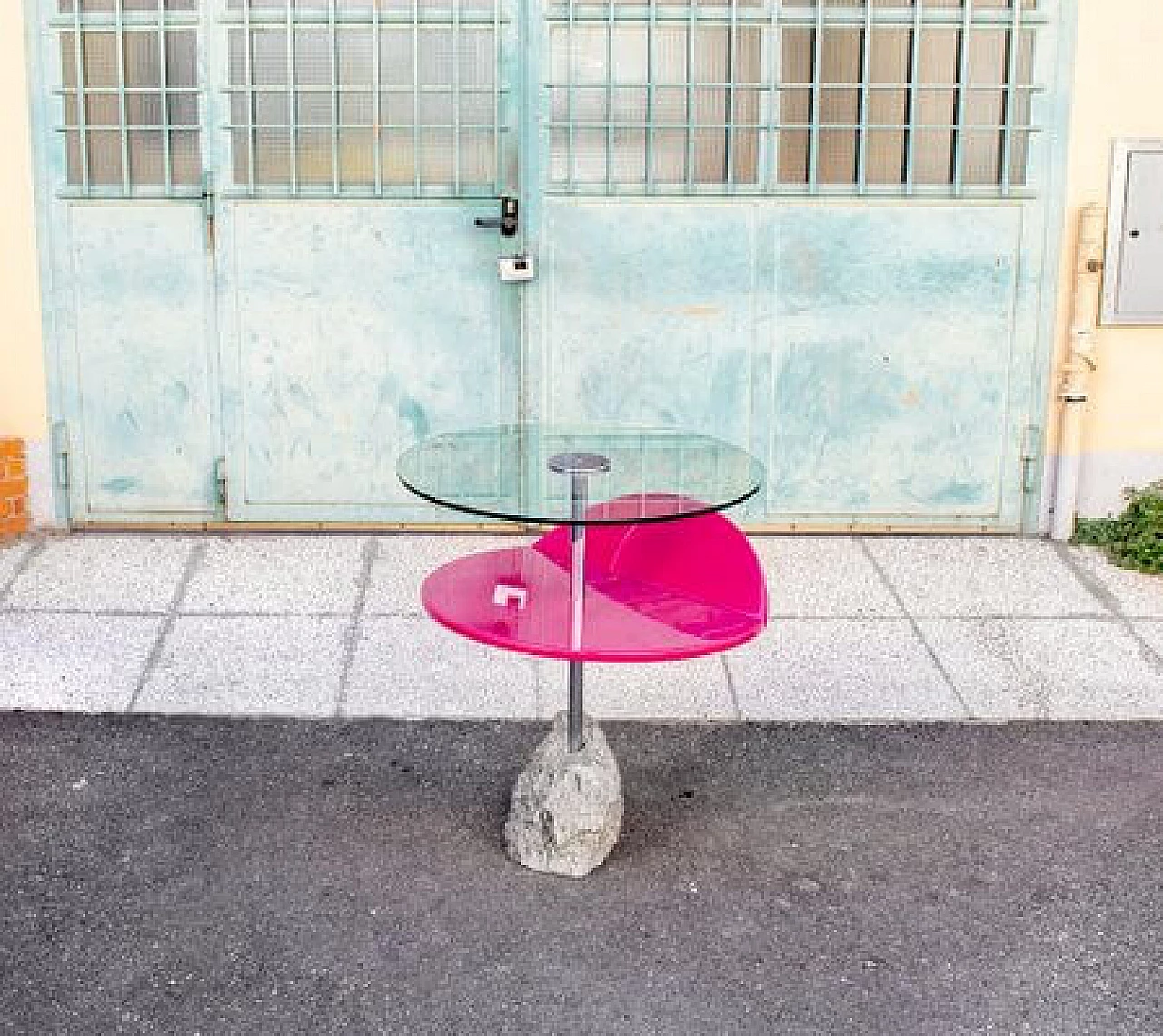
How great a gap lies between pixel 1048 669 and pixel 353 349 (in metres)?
3.04

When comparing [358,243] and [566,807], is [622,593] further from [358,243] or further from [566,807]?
[358,243]

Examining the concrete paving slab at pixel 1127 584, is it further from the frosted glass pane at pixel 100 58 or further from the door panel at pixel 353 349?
the frosted glass pane at pixel 100 58

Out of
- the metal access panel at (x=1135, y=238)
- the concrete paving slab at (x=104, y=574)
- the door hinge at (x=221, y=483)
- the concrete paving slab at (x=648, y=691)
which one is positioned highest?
the metal access panel at (x=1135, y=238)

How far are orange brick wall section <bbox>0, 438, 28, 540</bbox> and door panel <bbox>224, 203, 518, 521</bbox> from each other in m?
0.89

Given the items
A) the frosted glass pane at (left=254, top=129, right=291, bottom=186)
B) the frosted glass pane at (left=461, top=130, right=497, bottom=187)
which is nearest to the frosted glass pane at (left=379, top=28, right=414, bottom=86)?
the frosted glass pane at (left=461, top=130, right=497, bottom=187)

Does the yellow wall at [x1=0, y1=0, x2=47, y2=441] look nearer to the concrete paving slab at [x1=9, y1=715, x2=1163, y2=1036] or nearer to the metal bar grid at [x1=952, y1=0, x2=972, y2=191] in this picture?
the concrete paving slab at [x1=9, y1=715, x2=1163, y2=1036]

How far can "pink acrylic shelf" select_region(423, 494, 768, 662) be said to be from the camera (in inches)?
160

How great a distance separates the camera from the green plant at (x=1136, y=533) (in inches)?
260

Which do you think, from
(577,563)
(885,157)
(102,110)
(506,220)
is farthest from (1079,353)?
(102,110)

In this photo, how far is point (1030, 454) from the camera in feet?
22.2

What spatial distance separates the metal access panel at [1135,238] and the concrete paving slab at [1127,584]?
98 centimetres

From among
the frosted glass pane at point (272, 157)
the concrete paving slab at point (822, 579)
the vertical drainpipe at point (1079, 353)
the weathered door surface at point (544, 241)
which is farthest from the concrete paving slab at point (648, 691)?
the frosted glass pane at point (272, 157)

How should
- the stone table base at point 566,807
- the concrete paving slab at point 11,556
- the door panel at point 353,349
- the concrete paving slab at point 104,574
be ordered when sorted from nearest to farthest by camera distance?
1. the stone table base at point 566,807
2. the concrete paving slab at point 104,574
3. the concrete paving slab at point 11,556
4. the door panel at point 353,349

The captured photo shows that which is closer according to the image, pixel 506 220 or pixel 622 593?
pixel 622 593
